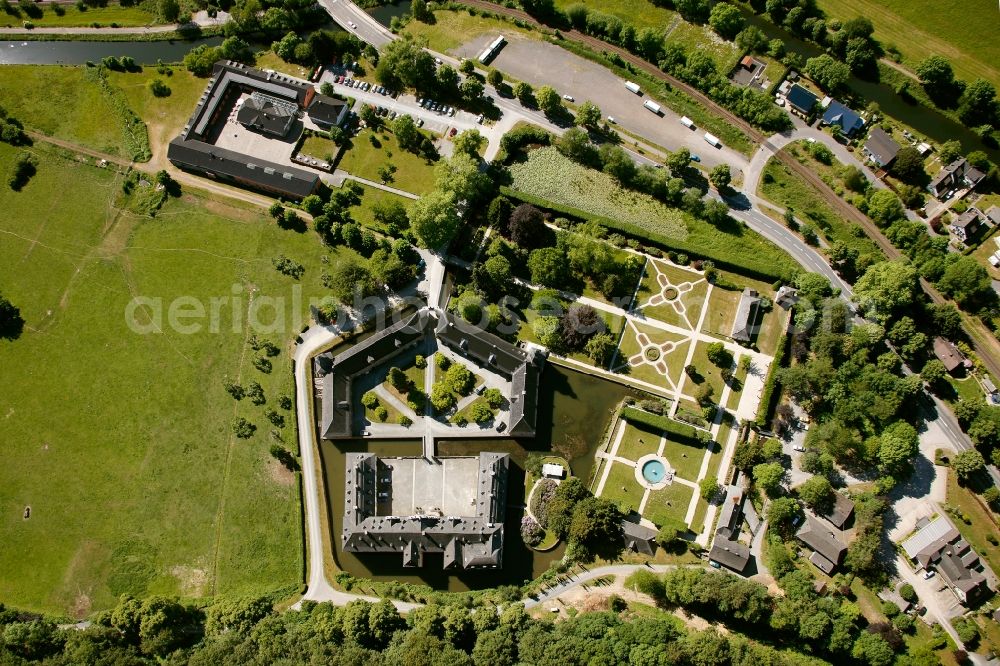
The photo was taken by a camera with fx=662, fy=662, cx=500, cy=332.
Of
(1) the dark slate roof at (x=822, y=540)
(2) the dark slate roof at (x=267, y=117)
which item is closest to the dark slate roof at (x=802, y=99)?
(1) the dark slate roof at (x=822, y=540)

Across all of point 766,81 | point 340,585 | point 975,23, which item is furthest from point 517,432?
point 975,23

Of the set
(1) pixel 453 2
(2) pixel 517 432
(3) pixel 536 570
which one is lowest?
(3) pixel 536 570

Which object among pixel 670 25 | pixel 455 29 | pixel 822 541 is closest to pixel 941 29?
pixel 670 25

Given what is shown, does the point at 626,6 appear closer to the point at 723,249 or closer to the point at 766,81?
the point at 766,81

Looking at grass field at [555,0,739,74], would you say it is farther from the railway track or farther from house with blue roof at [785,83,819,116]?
house with blue roof at [785,83,819,116]

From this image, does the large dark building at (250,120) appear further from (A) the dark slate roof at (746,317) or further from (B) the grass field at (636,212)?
(A) the dark slate roof at (746,317)

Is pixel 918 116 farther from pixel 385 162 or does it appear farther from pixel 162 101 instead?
pixel 162 101
